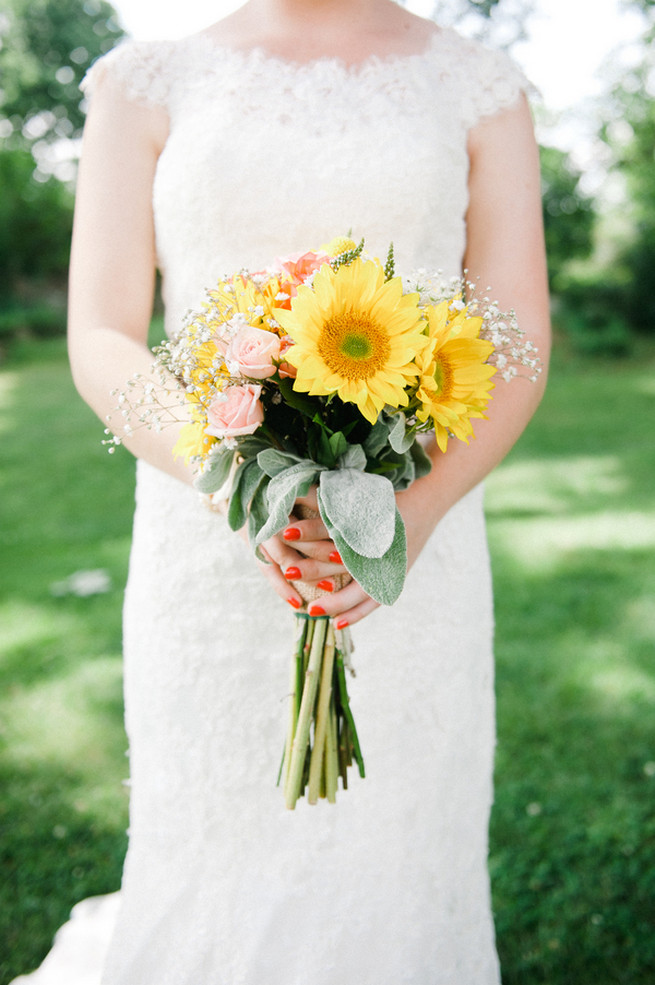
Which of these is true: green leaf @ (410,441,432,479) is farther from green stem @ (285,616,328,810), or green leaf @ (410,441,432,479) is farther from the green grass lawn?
the green grass lawn

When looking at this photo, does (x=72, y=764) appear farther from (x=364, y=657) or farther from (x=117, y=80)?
(x=117, y=80)

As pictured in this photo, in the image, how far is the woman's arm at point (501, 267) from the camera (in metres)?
1.66

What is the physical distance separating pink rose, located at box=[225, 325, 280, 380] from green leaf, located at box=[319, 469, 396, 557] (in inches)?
8.2

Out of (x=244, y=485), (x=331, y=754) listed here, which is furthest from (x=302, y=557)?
(x=331, y=754)

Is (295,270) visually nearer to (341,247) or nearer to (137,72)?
(341,247)

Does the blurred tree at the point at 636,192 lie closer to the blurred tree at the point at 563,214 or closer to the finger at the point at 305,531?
the blurred tree at the point at 563,214

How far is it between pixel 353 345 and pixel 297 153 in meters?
0.78

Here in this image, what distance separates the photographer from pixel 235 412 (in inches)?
49.8

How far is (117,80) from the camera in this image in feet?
5.84

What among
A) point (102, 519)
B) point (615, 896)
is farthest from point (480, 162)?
point (102, 519)

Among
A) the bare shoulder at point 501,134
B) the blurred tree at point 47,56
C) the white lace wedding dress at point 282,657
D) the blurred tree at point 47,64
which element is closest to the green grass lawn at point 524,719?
the white lace wedding dress at point 282,657

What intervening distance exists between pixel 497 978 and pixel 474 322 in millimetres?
1740

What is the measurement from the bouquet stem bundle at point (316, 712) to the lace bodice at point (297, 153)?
818 mm

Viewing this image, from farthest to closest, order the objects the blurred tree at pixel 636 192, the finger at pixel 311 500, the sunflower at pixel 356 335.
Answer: the blurred tree at pixel 636 192 → the finger at pixel 311 500 → the sunflower at pixel 356 335
